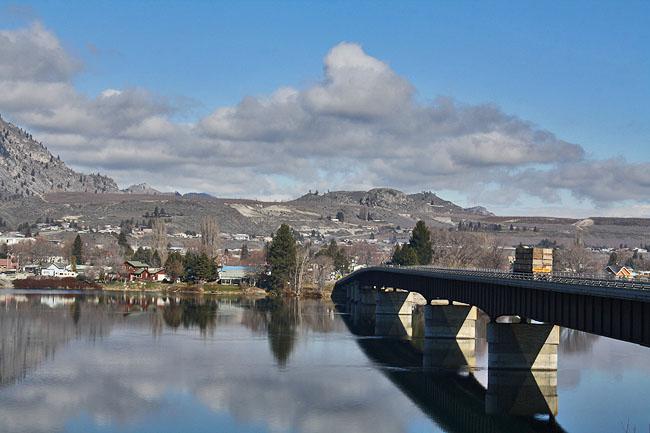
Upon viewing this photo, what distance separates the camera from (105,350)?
97.4m

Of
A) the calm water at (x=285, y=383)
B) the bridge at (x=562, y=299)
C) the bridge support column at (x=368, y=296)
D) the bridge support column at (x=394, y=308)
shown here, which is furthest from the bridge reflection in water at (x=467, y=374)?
the bridge support column at (x=368, y=296)

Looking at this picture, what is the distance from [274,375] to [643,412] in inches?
1259

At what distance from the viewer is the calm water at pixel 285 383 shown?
63438 millimetres

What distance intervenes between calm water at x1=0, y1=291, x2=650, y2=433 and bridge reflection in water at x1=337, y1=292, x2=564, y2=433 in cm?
24

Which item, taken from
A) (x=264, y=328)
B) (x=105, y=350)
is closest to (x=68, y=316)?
(x=264, y=328)

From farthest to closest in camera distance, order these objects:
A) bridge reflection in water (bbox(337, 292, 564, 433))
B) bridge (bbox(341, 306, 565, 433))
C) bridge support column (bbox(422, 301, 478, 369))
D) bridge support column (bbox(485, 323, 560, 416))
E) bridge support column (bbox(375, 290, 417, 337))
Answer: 1. bridge support column (bbox(375, 290, 417, 337))
2. bridge support column (bbox(422, 301, 478, 369))
3. bridge support column (bbox(485, 323, 560, 416))
4. bridge reflection in water (bbox(337, 292, 564, 433))
5. bridge (bbox(341, 306, 565, 433))

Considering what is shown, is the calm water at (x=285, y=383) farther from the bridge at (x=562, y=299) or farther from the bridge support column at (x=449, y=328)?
the bridge at (x=562, y=299)

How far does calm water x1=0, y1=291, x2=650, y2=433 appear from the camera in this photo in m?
63.4

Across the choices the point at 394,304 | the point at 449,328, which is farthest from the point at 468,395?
the point at 394,304

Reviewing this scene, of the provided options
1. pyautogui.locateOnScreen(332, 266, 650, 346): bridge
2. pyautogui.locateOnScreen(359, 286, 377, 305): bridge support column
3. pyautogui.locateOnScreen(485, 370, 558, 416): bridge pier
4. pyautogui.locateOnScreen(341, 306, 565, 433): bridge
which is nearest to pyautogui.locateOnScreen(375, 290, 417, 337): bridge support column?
pyautogui.locateOnScreen(359, 286, 377, 305): bridge support column

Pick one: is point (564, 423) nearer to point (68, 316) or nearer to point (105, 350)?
point (105, 350)

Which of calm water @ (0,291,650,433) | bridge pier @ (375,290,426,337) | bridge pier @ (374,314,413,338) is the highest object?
bridge pier @ (375,290,426,337)

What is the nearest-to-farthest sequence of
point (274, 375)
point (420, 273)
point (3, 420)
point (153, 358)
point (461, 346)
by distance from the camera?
1. point (3, 420)
2. point (274, 375)
3. point (153, 358)
4. point (461, 346)
5. point (420, 273)

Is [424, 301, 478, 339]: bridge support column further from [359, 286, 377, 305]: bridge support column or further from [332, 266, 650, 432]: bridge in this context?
[359, 286, 377, 305]: bridge support column
